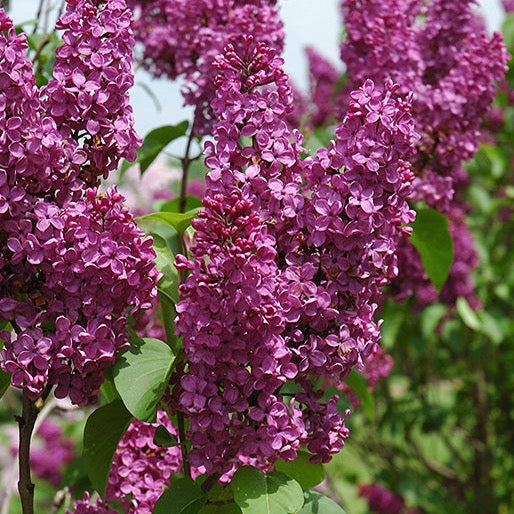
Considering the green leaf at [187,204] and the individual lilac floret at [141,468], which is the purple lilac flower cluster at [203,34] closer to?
the green leaf at [187,204]

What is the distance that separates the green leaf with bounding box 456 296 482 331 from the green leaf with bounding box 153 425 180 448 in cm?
217

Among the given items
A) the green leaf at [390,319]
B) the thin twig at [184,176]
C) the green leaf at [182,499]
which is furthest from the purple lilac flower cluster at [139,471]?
the green leaf at [390,319]

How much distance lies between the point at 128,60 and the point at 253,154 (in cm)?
16

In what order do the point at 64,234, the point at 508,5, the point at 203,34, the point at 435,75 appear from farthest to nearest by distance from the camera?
the point at 508,5 → the point at 435,75 → the point at 203,34 → the point at 64,234

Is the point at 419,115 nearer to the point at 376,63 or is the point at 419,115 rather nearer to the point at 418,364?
the point at 376,63

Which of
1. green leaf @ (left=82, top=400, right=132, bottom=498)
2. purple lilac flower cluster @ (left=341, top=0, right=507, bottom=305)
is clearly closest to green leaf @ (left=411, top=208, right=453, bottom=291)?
purple lilac flower cluster @ (left=341, top=0, right=507, bottom=305)

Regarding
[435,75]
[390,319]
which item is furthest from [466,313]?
[435,75]

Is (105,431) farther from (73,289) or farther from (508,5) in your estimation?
(508,5)

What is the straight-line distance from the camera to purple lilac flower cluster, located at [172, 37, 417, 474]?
→ 0.86 metres

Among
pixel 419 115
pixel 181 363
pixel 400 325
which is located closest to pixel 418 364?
pixel 400 325

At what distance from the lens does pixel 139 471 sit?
1110mm

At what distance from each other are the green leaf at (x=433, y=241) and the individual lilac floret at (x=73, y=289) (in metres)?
0.72

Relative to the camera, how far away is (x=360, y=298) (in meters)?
0.92

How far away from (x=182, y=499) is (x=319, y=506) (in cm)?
16
